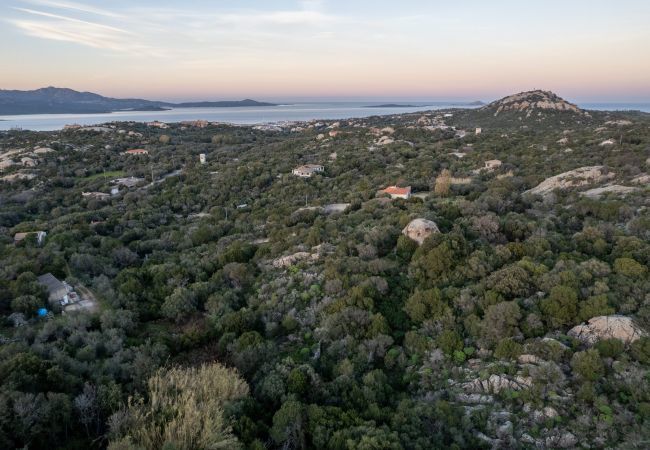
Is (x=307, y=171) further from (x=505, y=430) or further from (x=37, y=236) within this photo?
(x=505, y=430)

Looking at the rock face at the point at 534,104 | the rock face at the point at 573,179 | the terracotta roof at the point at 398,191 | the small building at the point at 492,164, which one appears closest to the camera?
the rock face at the point at 573,179

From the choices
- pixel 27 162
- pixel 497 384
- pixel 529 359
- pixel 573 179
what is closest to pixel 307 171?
pixel 573 179

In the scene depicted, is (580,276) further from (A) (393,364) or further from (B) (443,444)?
(B) (443,444)

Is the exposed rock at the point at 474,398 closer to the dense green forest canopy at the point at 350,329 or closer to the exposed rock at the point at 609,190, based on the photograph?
the dense green forest canopy at the point at 350,329

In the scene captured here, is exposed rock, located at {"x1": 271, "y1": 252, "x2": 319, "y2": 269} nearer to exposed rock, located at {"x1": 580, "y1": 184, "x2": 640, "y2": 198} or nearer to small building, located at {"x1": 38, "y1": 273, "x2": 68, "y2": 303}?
small building, located at {"x1": 38, "y1": 273, "x2": 68, "y2": 303}

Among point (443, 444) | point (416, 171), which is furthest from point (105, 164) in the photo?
point (443, 444)

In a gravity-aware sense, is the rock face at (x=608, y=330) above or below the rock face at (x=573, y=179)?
below

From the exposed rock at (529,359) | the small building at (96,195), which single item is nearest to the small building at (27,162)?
the small building at (96,195)
